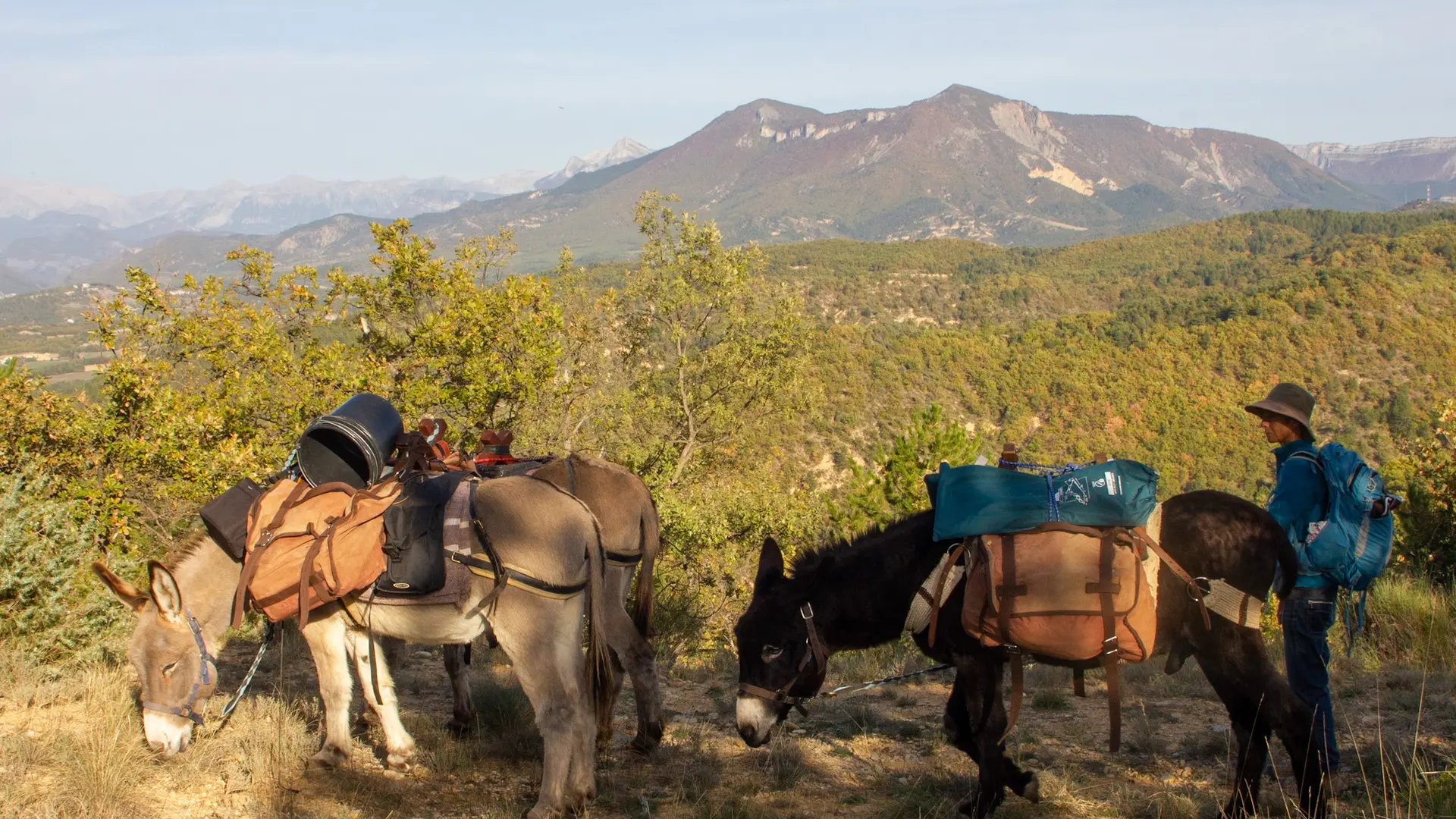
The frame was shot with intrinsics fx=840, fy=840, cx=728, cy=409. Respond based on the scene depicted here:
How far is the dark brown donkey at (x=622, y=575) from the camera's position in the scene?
4.95 metres

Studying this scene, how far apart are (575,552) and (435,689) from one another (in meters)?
2.97

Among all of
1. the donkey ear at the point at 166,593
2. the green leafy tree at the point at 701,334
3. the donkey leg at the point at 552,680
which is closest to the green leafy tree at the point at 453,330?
the green leafy tree at the point at 701,334

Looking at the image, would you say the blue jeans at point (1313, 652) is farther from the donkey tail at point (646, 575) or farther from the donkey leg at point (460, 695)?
the donkey leg at point (460, 695)

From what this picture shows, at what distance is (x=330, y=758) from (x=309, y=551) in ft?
4.02

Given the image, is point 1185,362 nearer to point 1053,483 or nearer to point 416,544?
point 1053,483

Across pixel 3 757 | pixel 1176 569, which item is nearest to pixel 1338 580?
pixel 1176 569

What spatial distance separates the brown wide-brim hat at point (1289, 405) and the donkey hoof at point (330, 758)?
4999 millimetres

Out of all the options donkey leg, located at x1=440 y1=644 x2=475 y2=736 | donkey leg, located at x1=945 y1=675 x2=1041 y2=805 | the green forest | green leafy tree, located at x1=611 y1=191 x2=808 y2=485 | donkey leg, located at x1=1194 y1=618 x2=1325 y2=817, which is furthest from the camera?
green leafy tree, located at x1=611 y1=191 x2=808 y2=485

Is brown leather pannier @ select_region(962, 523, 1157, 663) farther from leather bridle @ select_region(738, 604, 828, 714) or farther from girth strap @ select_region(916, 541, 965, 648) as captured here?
leather bridle @ select_region(738, 604, 828, 714)

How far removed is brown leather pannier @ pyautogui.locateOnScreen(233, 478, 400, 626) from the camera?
401cm

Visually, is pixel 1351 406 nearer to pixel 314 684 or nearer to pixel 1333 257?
pixel 1333 257

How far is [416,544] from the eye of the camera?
399 centimetres

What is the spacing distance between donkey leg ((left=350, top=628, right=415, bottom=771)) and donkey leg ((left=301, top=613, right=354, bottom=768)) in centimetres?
8

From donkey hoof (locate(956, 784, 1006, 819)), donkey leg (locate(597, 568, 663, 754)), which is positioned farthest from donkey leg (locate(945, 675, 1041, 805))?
donkey leg (locate(597, 568, 663, 754))
